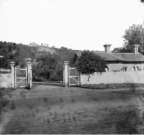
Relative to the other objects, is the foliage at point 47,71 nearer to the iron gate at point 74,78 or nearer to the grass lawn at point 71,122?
the iron gate at point 74,78

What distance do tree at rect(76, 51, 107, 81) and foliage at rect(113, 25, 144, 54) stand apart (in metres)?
31.3

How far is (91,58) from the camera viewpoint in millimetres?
19625

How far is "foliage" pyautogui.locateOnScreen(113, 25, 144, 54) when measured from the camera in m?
49.6

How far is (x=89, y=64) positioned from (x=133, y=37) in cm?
3589

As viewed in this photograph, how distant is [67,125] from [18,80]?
1135 cm

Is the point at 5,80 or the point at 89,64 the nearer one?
the point at 5,80

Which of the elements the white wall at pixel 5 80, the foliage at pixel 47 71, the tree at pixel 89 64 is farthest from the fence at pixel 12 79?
the foliage at pixel 47 71

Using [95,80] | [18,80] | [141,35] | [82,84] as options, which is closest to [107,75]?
[95,80]

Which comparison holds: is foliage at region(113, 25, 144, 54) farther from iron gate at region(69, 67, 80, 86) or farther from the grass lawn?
the grass lawn

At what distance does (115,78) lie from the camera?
19828mm

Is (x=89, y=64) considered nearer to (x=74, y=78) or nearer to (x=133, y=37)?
(x=74, y=78)

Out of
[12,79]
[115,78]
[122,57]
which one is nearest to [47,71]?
[115,78]

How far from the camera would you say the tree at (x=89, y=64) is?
18.5 m

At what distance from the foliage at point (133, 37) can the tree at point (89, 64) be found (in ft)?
103
